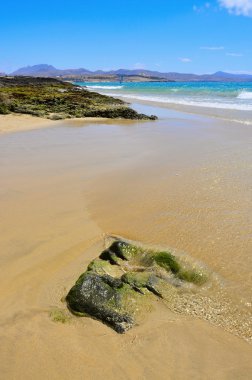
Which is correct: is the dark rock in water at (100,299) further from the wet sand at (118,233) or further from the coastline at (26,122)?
the coastline at (26,122)

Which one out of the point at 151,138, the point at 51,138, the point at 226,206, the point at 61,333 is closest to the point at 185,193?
the point at 226,206

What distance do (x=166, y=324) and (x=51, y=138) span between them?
39.9 feet

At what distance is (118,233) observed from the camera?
6.21 meters

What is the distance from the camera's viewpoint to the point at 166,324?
4.00 meters

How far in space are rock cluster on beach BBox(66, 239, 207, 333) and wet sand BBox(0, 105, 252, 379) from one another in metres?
0.14

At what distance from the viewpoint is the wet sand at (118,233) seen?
353 centimetres

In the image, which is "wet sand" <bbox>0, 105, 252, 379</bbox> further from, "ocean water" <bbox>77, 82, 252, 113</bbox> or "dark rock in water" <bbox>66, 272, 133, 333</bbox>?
"ocean water" <bbox>77, 82, 252, 113</bbox>

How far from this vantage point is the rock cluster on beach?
4070 mm

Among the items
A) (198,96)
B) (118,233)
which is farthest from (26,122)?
(198,96)

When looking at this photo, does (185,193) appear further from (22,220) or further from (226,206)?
(22,220)

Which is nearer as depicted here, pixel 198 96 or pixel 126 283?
pixel 126 283

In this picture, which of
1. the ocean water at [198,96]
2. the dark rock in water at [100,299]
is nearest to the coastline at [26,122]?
the ocean water at [198,96]

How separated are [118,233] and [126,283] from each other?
71.2 inches

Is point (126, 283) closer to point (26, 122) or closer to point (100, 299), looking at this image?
point (100, 299)
